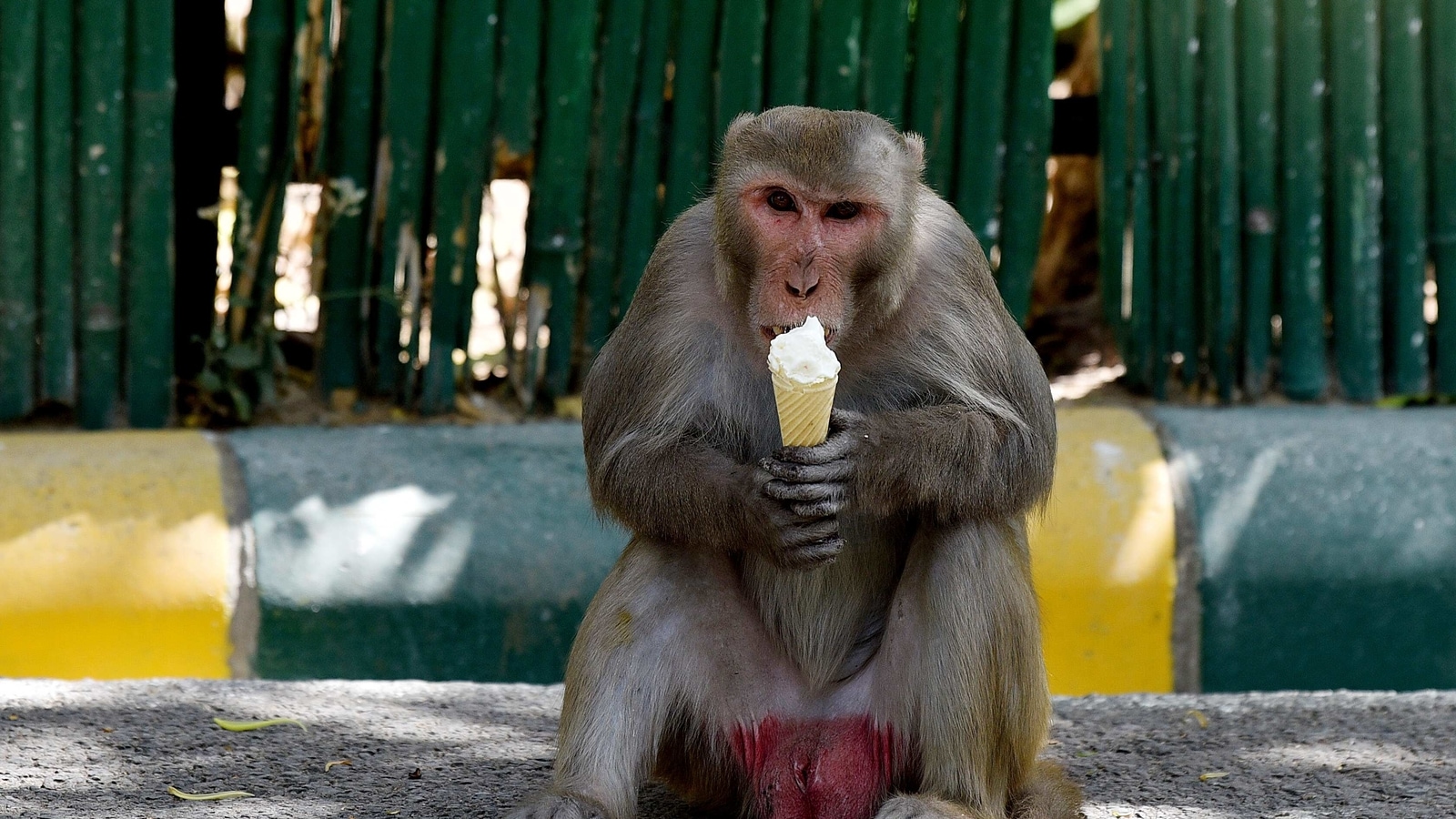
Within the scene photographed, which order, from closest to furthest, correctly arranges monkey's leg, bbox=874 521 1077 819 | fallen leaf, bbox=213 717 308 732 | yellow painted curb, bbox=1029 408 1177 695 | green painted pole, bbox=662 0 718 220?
1. monkey's leg, bbox=874 521 1077 819
2. fallen leaf, bbox=213 717 308 732
3. yellow painted curb, bbox=1029 408 1177 695
4. green painted pole, bbox=662 0 718 220

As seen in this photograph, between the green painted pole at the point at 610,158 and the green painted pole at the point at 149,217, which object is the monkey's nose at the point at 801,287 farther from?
the green painted pole at the point at 149,217

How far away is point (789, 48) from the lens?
734 cm

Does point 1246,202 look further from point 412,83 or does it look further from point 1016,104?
point 412,83

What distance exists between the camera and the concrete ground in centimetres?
452

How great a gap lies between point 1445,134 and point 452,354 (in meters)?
4.37

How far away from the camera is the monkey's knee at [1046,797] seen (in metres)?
4.36

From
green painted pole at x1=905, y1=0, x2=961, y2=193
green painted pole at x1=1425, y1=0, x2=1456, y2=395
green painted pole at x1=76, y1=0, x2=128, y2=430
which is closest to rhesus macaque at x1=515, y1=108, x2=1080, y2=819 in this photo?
green painted pole at x1=905, y1=0, x2=961, y2=193

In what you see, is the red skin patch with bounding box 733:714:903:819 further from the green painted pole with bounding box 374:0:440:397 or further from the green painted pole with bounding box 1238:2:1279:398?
the green painted pole with bounding box 1238:2:1279:398

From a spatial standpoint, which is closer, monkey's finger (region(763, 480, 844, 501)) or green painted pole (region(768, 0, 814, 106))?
monkey's finger (region(763, 480, 844, 501))

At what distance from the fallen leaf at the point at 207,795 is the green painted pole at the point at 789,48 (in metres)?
3.90

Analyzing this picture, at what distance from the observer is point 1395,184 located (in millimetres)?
7602

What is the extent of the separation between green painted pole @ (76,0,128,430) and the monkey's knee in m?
4.42

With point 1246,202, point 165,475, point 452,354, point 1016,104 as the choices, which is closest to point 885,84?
point 1016,104

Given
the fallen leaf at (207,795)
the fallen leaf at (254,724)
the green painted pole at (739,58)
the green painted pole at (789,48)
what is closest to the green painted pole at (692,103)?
the green painted pole at (739,58)
